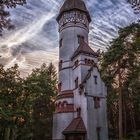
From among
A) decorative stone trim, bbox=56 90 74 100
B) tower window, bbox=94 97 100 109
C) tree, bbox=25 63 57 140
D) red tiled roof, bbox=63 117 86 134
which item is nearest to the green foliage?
tree, bbox=25 63 57 140

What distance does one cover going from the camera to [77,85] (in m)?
29.1

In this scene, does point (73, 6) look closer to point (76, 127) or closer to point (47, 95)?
point (47, 95)

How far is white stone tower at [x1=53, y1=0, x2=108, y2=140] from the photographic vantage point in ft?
84.9

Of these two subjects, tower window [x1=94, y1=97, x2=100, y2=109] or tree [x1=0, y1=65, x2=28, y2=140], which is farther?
tree [x1=0, y1=65, x2=28, y2=140]

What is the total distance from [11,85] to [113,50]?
14.4 metres

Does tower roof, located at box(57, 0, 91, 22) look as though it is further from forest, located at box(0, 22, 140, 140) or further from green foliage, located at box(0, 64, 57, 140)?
green foliage, located at box(0, 64, 57, 140)

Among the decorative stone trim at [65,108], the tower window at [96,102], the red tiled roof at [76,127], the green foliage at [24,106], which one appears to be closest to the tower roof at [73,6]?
the green foliage at [24,106]

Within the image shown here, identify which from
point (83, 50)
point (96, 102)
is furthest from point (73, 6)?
point (96, 102)

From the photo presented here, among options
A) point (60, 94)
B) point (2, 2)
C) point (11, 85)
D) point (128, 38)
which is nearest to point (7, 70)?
point (11, 85)

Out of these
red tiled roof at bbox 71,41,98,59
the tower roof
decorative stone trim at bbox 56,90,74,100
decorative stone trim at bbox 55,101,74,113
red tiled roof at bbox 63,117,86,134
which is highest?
the tower roof

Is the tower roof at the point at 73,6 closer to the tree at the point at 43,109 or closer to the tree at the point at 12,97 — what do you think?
the tree at the point at 12,97

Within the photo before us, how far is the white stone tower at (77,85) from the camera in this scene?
84.9ft

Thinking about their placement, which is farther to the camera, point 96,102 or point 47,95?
point 47,95

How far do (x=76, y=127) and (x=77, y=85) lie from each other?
570 centimetres
